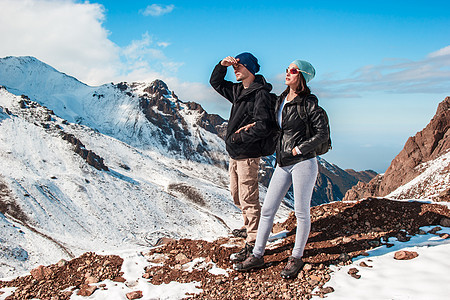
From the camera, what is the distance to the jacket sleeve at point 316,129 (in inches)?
236

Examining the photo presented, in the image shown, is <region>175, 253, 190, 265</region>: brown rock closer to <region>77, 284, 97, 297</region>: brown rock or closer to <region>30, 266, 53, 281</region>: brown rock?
<region>77, 284, 97, 297</region>: brown rock

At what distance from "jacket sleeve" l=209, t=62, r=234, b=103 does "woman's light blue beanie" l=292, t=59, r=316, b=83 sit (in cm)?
218

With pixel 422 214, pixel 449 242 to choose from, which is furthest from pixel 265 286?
pixel 422 214

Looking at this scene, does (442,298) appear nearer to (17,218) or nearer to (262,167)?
(17,218)

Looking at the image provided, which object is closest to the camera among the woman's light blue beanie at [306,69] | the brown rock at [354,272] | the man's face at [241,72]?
the woman's light blue beanie at [306,69]

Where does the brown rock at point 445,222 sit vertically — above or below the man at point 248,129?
below

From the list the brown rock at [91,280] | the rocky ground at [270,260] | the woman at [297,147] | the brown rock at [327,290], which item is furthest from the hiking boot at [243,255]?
the brown rock at [91,280]

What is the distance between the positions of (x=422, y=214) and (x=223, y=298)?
21.6ft

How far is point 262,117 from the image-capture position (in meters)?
6.83

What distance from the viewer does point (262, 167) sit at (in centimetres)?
19750

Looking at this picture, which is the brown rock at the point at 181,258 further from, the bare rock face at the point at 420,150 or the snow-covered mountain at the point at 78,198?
the bare rock face at the point at 420,150

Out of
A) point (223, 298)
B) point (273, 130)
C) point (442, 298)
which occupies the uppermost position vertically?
point (273, 130)

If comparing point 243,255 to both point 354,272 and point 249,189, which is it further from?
point 354,272

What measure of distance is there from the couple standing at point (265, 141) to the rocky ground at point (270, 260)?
42 cm
